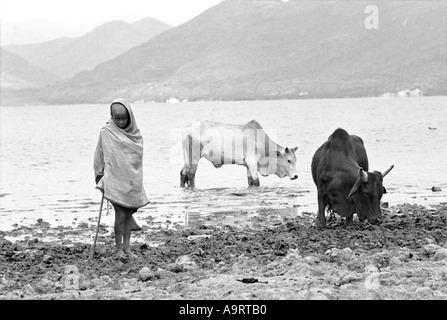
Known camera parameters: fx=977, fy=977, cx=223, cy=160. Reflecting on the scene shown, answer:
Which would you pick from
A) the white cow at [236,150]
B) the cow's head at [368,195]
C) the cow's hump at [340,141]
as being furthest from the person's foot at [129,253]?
the white cow at [236,150]

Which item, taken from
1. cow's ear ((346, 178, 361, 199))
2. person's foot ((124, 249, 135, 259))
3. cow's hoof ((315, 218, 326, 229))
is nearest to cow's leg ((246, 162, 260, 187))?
cow's hoof ((315, 218, 326, 229))

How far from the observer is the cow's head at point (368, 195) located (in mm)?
12016

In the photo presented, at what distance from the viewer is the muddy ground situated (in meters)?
8.14

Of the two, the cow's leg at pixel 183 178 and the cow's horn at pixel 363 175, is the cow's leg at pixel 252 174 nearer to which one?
the cow's leg at pixel 183 178

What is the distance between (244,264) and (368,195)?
9.79 ft

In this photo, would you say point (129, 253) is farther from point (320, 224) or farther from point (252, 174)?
point (252, 174)

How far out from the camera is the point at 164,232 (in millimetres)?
13047

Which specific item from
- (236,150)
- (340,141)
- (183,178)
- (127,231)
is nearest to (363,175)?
(340,141)

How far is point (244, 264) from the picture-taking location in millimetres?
9586

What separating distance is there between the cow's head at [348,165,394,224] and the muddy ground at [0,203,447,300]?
0.16 metres
